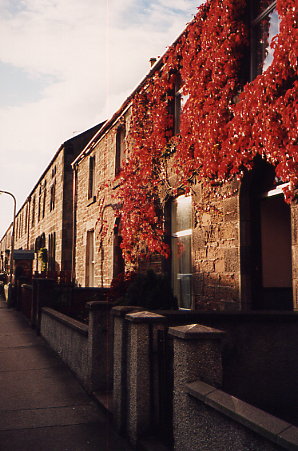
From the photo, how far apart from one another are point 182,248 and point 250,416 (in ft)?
23.6

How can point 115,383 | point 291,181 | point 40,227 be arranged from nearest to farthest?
point 115,383 < point 291,181 < point 40,227

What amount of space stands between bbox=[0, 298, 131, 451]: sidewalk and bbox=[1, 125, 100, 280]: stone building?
29.6 feet

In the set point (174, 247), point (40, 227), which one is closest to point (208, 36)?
point (174, 247)

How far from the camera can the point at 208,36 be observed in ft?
26.8

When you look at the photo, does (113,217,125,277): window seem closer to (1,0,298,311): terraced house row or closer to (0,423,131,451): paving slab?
(1,0,298,311): terraced house row

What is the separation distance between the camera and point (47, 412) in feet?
17.1

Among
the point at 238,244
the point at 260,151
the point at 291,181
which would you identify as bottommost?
the point at 238,244

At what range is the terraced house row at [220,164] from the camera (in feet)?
20.9

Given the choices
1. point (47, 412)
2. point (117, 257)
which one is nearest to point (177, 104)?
point (117, 257)

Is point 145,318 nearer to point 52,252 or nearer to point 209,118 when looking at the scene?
point 209,118

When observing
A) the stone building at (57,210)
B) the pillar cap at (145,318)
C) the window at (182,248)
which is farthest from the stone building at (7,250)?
the pillar cap at (145,318)

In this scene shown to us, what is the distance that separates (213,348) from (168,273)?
6497mm

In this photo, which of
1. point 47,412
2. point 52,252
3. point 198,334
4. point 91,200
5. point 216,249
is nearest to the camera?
point 198,334

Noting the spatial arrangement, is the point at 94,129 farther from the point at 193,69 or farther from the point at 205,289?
the point at 205,289
